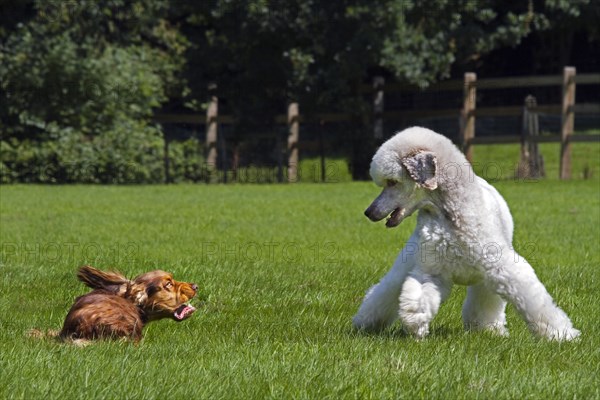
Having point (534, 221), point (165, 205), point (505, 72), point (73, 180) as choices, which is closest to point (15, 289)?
point (534, 221)

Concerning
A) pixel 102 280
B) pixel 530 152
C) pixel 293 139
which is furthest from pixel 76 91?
pixel 102 280

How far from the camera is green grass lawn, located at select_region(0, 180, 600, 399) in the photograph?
5.36 m

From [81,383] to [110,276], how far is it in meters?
1.82

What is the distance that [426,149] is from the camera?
23.2 feet

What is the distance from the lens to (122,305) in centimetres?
662

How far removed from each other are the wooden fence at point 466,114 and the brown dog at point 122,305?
788 inches

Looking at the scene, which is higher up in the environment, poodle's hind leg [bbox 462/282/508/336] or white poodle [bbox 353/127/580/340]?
white poodle [bbox 353/127/580/340]

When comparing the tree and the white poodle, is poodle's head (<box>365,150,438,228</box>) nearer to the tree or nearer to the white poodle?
the white poodle

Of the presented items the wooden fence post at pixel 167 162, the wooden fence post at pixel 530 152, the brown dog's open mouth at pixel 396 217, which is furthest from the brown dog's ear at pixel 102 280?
the wooden fence post at pixel 167 162

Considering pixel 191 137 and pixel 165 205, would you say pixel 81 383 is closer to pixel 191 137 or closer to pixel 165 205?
pixel 165 205

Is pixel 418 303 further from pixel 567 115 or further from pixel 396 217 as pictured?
pixel 567 115

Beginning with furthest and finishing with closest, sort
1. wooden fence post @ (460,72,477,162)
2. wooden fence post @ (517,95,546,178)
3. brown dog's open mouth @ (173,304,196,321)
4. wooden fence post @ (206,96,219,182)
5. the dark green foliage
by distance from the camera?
1. wooden fence post @ (206,96,219,182)
2. the dark green foliage
3. wooden fence post @ (460,72,477,162)
4. wooden fence post @ (517,95,546,178)
5. brown dog's open mouth @ (173,304,196,321)

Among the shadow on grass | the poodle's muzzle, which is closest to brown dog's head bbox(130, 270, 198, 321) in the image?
the shadow on grass

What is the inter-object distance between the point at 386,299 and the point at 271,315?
47.2 inches
